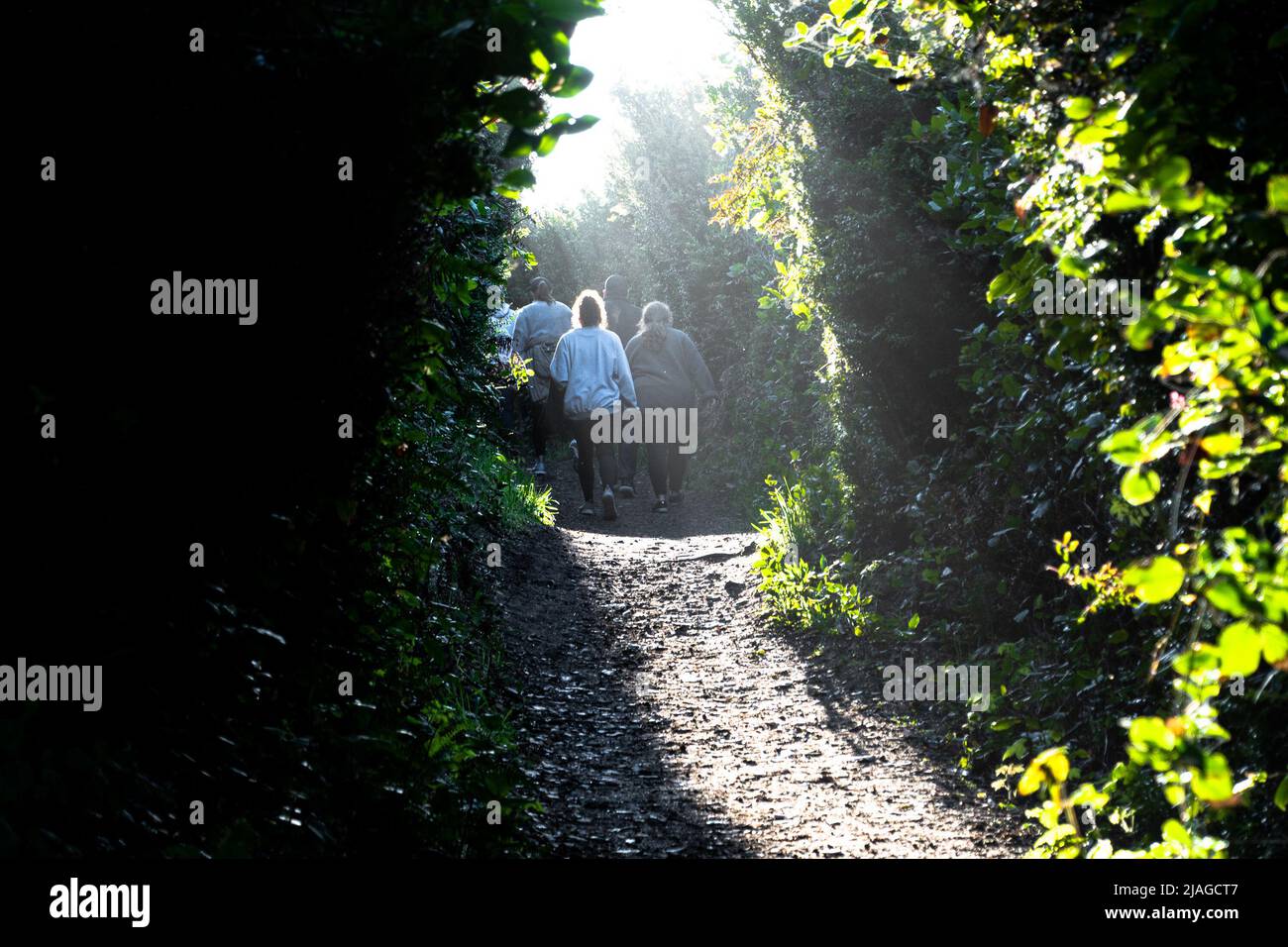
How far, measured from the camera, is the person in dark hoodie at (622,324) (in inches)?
537

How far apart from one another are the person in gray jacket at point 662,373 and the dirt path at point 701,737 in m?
3.47

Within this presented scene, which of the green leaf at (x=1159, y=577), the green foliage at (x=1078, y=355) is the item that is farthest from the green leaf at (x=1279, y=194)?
the green leaf at (x=1159, y=577)

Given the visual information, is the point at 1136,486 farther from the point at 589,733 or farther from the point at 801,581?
the point at 801,581

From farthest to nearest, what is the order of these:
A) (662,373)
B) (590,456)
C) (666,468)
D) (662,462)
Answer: (666,468), (662,462), (662,373), (590,456)

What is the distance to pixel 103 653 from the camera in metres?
2.35

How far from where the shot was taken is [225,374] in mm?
2672

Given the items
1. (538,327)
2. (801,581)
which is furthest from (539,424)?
(801,581)

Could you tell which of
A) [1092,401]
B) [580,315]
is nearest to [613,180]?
[580,315]

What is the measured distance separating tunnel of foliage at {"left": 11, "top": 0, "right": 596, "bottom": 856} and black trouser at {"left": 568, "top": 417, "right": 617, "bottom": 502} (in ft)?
27.8

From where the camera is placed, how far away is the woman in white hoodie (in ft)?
38.1

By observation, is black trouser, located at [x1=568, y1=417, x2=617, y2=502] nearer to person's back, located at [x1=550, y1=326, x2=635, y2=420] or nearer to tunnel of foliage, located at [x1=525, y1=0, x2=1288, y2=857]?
person's back, located at [x1=550, y1=326, x2=635, y2=420]

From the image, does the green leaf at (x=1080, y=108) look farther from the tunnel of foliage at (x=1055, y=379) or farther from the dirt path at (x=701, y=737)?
the dirt path at (x=701, y=737)

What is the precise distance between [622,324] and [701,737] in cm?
1245
